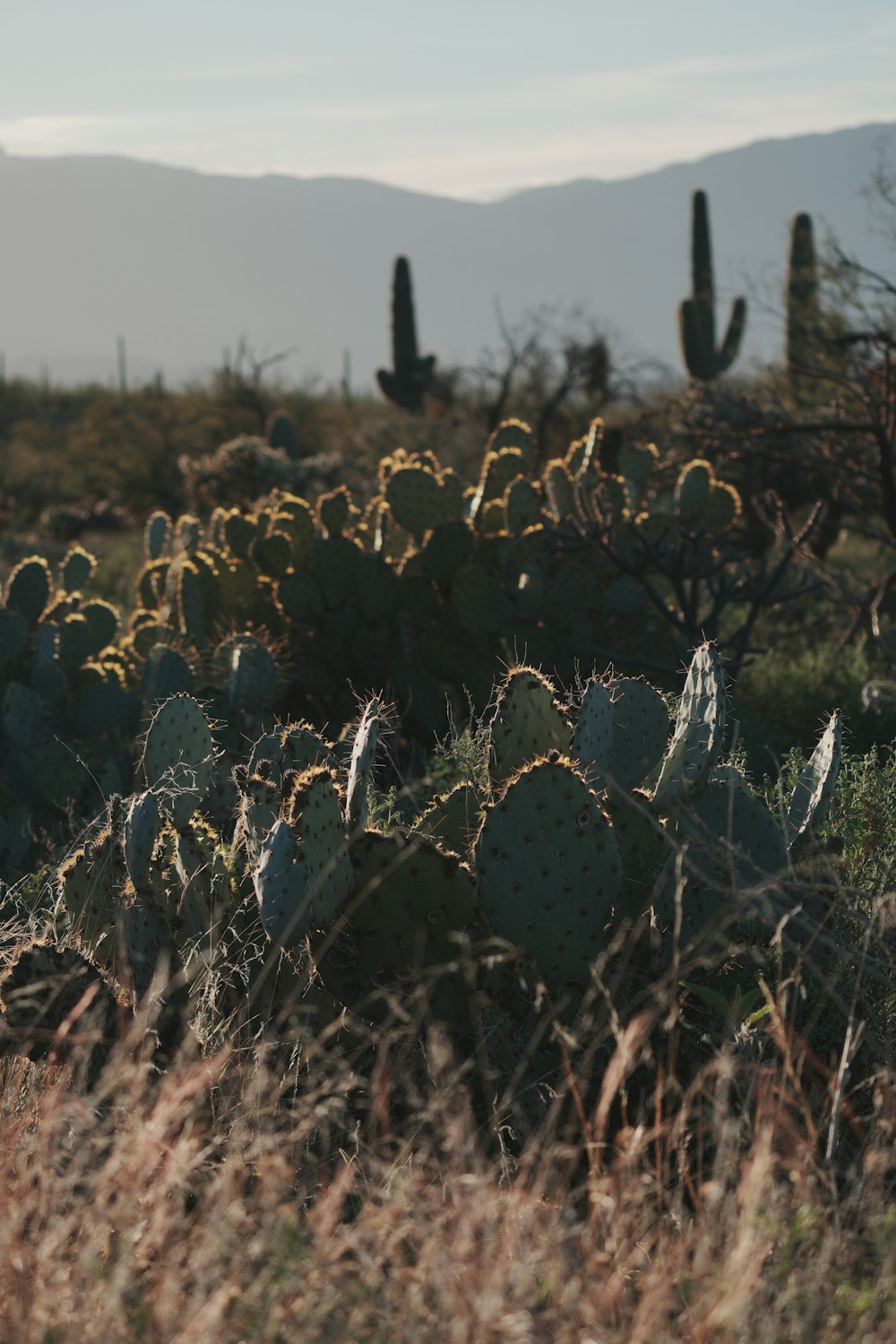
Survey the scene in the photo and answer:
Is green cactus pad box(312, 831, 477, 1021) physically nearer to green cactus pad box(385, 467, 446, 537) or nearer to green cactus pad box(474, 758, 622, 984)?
green cactus pad box(474, 758, 622, 984)

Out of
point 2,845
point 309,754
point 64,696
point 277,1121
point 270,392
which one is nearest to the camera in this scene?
point 277,1121

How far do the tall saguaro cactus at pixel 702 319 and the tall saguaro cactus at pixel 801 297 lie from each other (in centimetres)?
110

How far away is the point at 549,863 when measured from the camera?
12.8 ft

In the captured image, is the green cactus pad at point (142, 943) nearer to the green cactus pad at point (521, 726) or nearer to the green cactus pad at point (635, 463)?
the green cactus pad at point (521, 726)

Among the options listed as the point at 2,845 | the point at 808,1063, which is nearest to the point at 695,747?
the point at 808,1063

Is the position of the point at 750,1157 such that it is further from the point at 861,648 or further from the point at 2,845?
the point at 861,648

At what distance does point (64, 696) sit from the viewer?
7.29 meters

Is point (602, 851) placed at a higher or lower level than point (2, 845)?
higher

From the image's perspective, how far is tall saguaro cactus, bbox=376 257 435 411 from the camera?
24.2 meters

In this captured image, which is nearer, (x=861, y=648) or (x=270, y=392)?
(x=861, y=648)

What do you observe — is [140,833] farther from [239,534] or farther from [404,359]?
[404,359]

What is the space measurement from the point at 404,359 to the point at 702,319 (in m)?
5.14

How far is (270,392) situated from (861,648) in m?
26.8

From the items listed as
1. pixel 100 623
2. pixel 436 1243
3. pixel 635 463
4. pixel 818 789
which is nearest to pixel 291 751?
pixel 818 789
